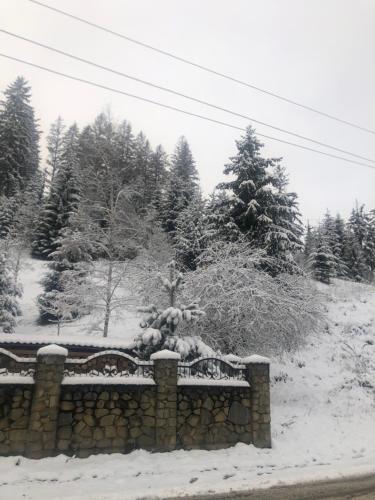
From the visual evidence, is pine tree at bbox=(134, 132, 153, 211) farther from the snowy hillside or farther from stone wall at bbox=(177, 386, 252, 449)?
stone wall at bbox=(177, 386, 252, 449)

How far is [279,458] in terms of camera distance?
8.08 meters

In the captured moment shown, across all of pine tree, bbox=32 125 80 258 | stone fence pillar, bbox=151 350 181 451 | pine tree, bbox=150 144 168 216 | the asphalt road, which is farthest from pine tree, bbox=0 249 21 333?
pine tree, bbox=150 144 168 216

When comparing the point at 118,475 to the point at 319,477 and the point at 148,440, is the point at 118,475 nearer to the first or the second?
the point at 148,440

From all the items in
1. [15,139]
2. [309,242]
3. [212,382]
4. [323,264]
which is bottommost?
[212,382]

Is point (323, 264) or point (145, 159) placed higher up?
point (145, 159)

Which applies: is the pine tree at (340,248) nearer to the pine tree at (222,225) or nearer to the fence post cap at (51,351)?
the pine tree at (222,225)

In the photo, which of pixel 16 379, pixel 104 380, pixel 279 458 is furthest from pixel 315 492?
pixel 16 379

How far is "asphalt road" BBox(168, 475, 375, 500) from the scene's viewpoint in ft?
18.9

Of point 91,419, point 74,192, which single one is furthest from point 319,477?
point 74,192

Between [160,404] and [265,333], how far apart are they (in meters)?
6.31

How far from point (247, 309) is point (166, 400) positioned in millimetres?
5747

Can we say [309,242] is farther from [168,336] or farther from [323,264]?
[168,336]

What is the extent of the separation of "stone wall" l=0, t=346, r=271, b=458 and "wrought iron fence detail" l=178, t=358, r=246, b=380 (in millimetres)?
39

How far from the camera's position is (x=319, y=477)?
271 inches
